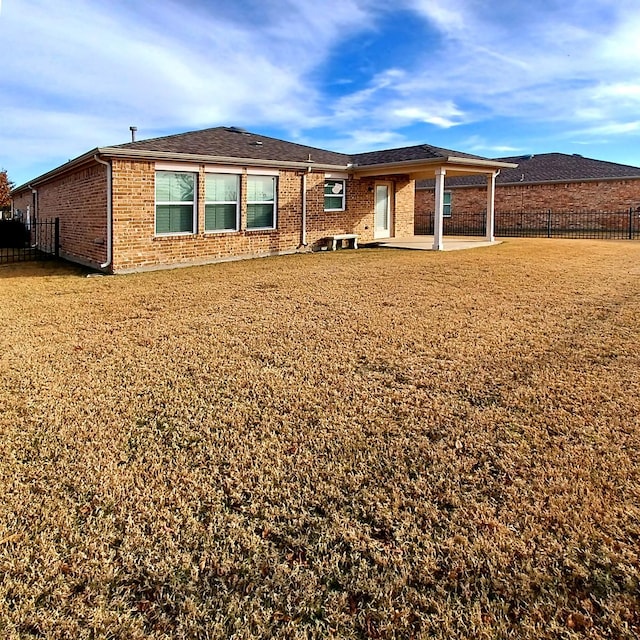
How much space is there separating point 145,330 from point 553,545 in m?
5.33

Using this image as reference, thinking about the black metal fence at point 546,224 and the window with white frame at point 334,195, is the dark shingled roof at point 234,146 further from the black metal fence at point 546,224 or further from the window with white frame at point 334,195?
the black metal fence at point 546,224

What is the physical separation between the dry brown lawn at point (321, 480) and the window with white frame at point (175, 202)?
638cm

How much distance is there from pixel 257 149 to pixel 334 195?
3.19 m

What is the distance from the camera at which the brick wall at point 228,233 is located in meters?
11.6

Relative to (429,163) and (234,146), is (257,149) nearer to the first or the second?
(234,146)

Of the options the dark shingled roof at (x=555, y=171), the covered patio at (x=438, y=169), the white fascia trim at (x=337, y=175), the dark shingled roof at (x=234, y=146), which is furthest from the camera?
the dark shingled roof at (x=555, y=171)

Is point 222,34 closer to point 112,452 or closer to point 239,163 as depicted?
point 239,163

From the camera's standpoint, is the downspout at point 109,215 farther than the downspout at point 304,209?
No

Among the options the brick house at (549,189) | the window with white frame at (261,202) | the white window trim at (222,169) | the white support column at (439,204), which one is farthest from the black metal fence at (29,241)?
the brick house at (549,189)

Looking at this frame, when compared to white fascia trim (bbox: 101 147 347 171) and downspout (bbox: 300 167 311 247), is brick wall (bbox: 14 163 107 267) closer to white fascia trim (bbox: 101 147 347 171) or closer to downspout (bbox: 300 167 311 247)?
white fascia trim (bbox: 101 147 347 171)

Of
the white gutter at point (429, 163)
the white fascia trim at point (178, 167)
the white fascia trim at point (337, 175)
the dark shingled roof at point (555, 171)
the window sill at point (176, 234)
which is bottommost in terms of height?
the window sill at point (176, 234)

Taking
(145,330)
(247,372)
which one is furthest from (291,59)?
(247,372)

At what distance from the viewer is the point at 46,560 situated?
7.72 ft

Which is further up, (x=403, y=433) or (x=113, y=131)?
(x=113, y=131)
